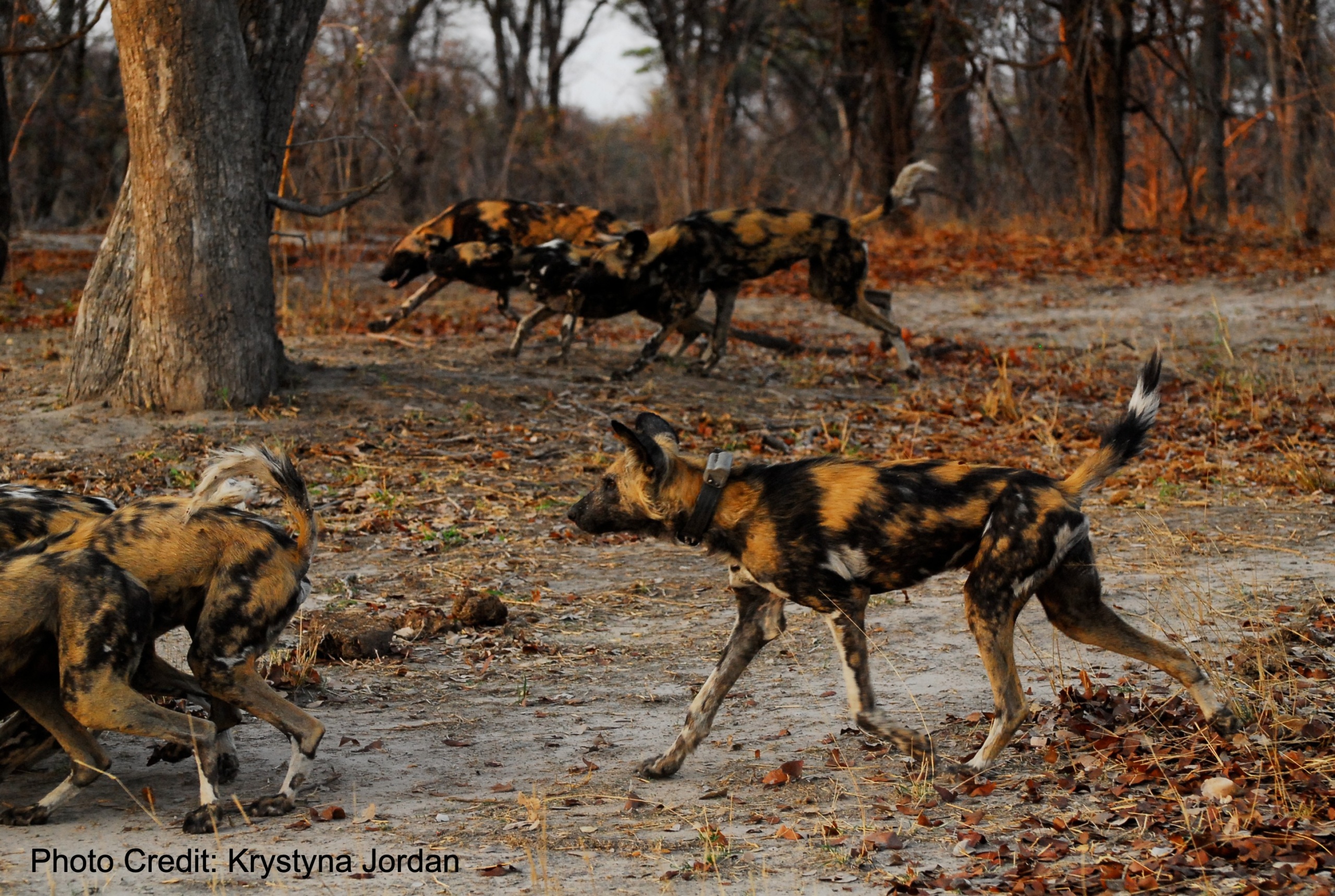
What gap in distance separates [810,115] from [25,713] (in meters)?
23.8

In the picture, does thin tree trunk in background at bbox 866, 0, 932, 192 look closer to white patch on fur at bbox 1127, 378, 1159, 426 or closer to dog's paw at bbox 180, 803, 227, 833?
white patch on fur at bbox 1127, 378, 1159, 426

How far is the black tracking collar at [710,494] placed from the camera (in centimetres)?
453

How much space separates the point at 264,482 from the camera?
4.39 meters

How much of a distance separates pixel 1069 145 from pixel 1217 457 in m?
13.1

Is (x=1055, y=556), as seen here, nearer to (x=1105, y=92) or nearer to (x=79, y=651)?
(x=79, y=651)

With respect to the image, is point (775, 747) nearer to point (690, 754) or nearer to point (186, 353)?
point (690, 754)

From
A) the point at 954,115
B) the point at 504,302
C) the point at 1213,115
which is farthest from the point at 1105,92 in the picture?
the point at 504,302

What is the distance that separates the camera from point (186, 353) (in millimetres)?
8625

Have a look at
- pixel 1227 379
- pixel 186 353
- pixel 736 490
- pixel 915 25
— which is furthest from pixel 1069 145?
pixel 736 490

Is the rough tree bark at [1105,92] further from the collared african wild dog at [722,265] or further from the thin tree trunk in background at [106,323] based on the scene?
the thin tree trunk in background at [106,323]

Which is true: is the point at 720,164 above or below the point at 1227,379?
above

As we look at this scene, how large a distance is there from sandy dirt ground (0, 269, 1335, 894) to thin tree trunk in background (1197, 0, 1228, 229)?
6001 mm

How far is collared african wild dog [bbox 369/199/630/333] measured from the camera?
38.9 ft

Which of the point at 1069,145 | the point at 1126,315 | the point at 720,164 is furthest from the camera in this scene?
the point at 1069,145
